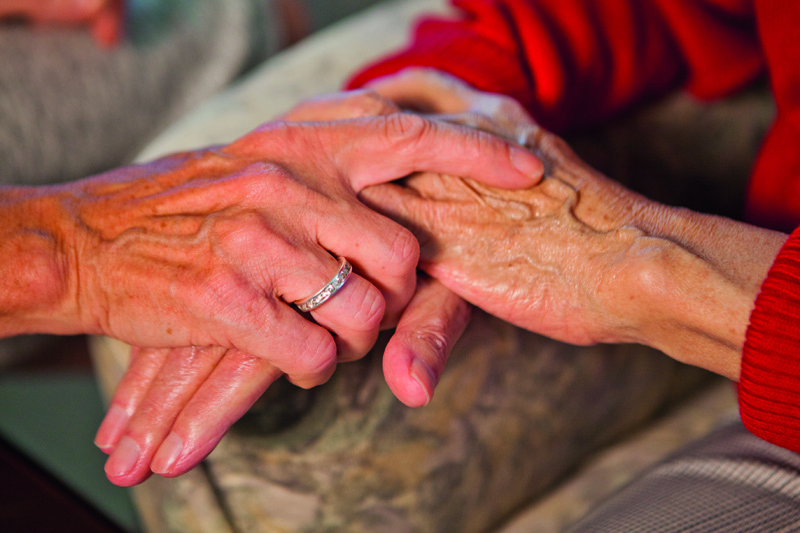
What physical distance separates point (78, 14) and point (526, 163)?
3.50 ft

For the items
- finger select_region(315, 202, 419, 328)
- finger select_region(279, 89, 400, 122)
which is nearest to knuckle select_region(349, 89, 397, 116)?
finger select_region(279, 89, 400, 122)

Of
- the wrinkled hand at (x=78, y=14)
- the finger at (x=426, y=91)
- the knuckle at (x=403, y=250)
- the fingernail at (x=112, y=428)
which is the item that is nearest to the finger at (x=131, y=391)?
the fingernail at (x=112, y=428)

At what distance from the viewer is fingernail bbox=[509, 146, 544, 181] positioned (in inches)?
28.0

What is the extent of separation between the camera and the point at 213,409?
625 millimetres

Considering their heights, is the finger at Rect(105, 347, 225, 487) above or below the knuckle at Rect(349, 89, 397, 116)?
below

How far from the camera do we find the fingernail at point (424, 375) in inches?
23.4

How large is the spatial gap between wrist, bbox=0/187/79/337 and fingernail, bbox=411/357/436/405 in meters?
0.37

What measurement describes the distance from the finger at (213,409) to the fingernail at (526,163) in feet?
1.18

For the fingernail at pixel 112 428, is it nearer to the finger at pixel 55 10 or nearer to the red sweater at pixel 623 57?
the red sweater at pixel 623 57

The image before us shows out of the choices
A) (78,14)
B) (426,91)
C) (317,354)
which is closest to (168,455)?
(317,354)

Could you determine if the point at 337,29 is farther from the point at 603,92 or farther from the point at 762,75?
the point at 762,75

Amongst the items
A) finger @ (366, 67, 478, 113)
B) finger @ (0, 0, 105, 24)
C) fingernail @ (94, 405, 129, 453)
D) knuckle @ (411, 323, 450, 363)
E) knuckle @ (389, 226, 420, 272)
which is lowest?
fingernail @ (94, 405, 129, 453)

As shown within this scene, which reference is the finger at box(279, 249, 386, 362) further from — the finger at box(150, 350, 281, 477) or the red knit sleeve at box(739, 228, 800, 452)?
the red knit sleeve at box(739, 228, 800, 452)

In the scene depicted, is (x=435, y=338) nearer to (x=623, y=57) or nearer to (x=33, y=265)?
(x=33, y=265)
